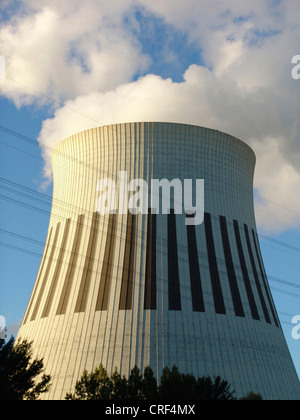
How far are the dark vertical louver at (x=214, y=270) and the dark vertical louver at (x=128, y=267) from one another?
10.9 ft

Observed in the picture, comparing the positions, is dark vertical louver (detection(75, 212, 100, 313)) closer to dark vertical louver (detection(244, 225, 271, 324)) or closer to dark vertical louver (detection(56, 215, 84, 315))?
dark vertical louver (detection(56, 215, 84, 315))

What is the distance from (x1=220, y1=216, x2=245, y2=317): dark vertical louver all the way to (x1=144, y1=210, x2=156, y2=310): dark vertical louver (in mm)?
3209

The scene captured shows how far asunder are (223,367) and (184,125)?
11.1 metres

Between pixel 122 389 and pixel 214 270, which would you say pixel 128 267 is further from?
pixel 122 389

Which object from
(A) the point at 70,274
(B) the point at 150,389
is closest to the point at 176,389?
(B) the point at 150,389

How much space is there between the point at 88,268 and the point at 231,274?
245 inches

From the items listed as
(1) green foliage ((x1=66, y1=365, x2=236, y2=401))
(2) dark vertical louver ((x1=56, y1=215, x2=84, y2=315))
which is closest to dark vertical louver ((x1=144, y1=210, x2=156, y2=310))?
(2) dark vertical louver ((x1=56, y1=215, x2=84, y2=315))

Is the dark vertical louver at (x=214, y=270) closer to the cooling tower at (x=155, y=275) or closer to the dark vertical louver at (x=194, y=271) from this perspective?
the cooling tower at (x=155, y=275)

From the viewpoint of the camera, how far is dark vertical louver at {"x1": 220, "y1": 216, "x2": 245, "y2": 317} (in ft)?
67.4

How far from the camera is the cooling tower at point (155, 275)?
18969 millimetres

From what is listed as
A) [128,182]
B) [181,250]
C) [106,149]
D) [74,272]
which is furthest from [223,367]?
[106,149]
